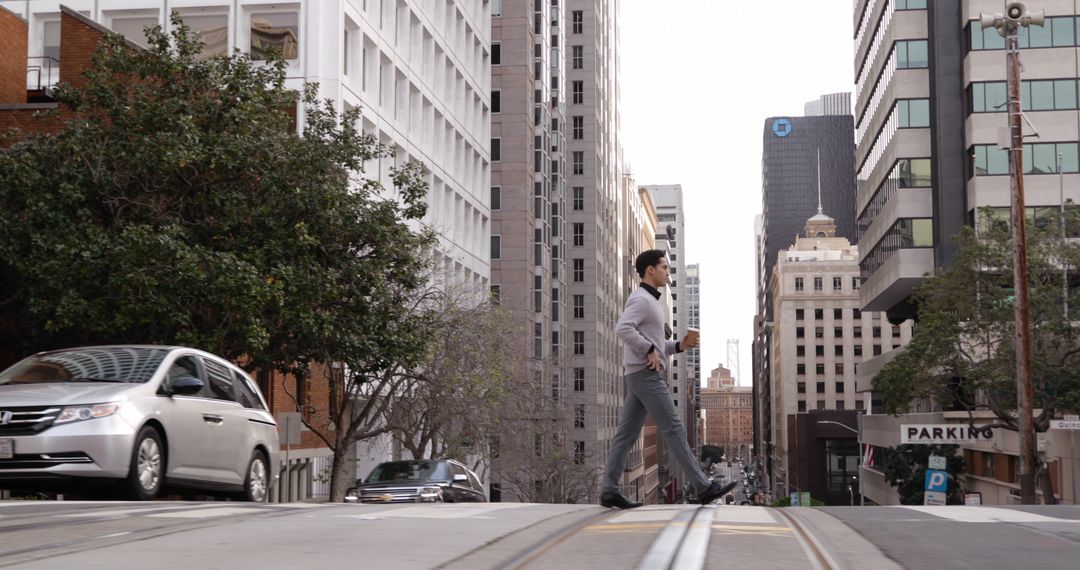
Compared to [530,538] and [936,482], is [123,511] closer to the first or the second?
[530,538]

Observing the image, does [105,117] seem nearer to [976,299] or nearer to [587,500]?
[976,299]

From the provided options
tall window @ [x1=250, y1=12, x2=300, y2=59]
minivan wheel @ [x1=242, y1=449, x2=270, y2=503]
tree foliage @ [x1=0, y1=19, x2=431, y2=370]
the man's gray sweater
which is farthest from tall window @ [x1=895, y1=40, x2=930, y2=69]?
the man's gray sweater

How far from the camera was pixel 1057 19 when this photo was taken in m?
58.3

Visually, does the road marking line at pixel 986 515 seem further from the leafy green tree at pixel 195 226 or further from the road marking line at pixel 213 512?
the leafy green tree at pixel 195 226

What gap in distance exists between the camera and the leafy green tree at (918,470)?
5731 cm

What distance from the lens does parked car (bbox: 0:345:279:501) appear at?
1163 centimetres

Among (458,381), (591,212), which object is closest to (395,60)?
(458,381)

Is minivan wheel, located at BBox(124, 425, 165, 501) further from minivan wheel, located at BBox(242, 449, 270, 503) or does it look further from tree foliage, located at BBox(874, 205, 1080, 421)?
tree foliage, located at BBox(874, 205, 1080, 421)

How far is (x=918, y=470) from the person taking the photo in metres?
59.3

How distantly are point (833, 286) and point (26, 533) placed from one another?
16490 cm

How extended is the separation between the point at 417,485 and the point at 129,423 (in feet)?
28.1

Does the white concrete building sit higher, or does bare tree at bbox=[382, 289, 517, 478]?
the white concrete building

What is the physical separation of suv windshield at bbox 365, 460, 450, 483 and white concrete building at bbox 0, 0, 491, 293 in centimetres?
1383

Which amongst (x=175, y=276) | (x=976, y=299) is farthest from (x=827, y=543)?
(x=976, y=299)
